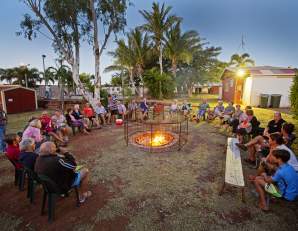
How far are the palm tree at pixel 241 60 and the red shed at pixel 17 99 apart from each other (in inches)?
1020

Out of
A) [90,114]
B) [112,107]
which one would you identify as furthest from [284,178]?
[112,107]

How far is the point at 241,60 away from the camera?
23.9m

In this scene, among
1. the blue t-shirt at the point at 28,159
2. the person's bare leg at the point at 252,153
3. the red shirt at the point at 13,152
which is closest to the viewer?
the blue t-shirt at the point at 28,159

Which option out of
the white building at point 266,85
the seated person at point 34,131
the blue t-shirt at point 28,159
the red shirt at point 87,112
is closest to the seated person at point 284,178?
the blue t-shirt at point 28,159

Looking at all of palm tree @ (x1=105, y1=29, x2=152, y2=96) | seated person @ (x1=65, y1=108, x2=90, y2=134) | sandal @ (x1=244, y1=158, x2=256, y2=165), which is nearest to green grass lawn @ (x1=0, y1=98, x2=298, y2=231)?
sandal @ (x1=244, y1=158, x2=256, y2=165)

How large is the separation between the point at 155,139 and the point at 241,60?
80.7 ft

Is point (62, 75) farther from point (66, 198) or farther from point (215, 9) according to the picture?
point (215, 9)

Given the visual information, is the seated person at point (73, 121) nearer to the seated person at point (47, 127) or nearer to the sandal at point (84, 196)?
the seated person at point (47, 127)

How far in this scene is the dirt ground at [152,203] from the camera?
2.18 meters

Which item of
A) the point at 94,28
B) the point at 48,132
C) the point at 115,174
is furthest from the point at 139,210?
the point at 94,28

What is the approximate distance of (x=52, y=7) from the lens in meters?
8.86

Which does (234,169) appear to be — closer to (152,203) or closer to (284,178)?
(284,178)

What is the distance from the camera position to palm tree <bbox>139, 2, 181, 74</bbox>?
639 inches

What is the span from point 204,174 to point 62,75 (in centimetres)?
2007
